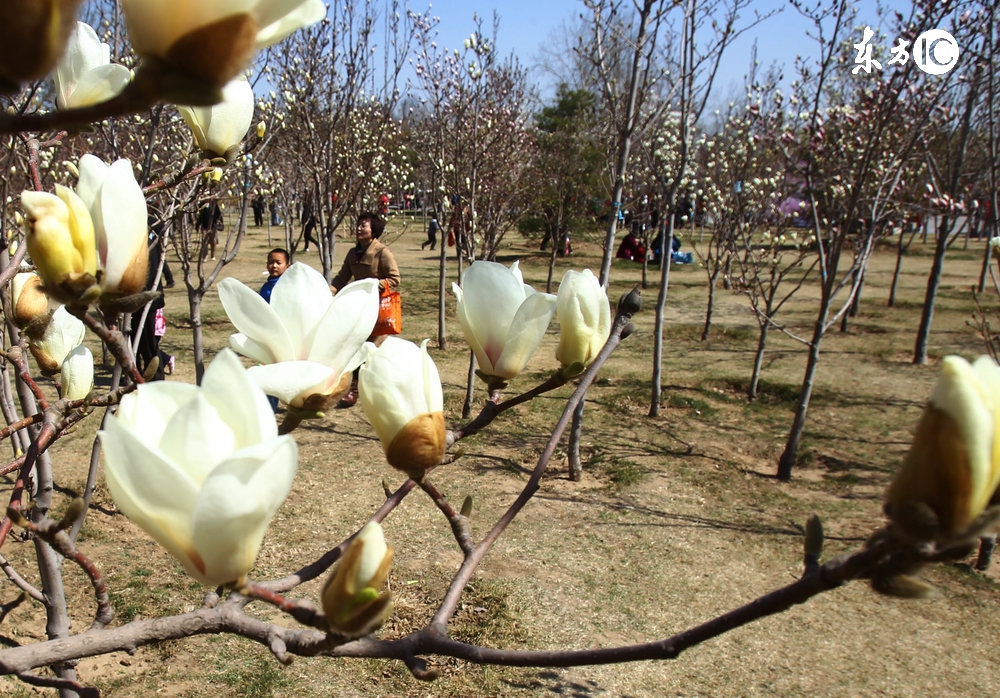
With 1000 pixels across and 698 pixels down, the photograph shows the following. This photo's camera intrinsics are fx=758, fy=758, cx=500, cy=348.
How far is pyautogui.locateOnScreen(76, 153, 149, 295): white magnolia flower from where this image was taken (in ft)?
1.86

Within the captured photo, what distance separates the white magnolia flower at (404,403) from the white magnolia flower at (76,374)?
23.0 inches

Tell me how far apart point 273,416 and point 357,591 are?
0.13m

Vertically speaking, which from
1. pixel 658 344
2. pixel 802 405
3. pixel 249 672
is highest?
pixel 658 344

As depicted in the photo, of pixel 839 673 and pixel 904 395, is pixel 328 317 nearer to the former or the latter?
pixel 839 673

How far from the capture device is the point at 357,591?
510 mm

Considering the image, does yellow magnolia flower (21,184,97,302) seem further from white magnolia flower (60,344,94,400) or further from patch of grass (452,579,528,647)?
patch of grass (452,579,528,647)

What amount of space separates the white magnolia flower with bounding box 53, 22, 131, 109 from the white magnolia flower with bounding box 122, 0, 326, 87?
0.41m

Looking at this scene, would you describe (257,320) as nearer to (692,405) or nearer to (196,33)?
(196,33)

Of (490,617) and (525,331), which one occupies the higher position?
(525,331)

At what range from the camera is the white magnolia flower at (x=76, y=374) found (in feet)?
3.38

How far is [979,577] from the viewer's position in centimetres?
401

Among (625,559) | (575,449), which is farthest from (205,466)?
(575,449)

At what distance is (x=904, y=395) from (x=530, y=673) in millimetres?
5301

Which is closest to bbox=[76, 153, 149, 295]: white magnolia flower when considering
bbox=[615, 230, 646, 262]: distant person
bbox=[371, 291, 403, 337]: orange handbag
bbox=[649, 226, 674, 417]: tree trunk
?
bbox=[371, 291, 403, 337]: orange handbag
